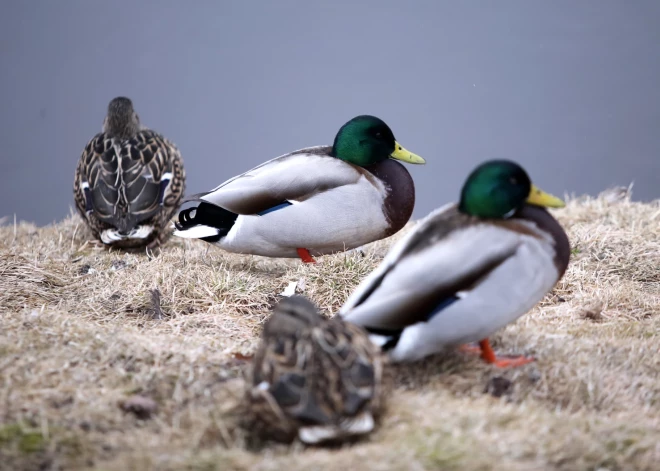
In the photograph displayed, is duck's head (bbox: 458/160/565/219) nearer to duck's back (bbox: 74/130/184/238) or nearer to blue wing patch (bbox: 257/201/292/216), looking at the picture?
blue wing patch (bbox: 257/201/292/216)

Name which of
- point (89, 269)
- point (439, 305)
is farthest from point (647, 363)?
point (89, 269)

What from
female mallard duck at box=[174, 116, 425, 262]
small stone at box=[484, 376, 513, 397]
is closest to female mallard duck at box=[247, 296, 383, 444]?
small stone at box=[484, 376, 513, 397]

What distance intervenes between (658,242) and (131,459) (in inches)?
149

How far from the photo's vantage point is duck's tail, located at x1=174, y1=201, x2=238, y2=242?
4539mm

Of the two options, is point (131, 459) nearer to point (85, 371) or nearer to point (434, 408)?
point (85, 371)

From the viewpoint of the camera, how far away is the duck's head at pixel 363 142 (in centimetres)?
448

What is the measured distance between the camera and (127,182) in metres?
5.16

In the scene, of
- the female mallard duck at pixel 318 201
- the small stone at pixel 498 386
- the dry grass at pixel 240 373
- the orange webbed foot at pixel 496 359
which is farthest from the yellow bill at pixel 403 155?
the small stone at pixel 498 386

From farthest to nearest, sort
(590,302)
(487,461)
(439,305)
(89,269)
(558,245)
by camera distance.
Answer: (89,269)
(590,302)
(558,245)
(439,305)
(487,461)

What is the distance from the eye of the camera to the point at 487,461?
6.79 feet

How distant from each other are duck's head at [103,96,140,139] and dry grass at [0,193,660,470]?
1174 mm

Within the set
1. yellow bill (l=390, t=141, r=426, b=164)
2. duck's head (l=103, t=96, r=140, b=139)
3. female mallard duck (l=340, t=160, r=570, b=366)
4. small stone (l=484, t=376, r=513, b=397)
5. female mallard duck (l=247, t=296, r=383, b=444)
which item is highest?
duck's head (l=103, t=96, r=140, b=139)

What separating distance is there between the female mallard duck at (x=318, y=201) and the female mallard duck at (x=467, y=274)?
4.81ft

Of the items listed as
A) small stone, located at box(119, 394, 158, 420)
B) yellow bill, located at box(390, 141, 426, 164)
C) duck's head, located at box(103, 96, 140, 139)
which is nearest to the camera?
small stone, located at box(119, 394, 158, 420)
